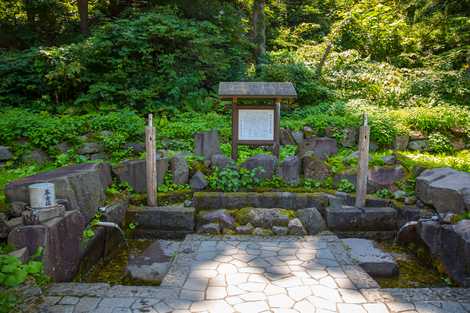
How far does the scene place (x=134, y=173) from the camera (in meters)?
7.34

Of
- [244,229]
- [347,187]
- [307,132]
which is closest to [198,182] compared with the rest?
[244,229]

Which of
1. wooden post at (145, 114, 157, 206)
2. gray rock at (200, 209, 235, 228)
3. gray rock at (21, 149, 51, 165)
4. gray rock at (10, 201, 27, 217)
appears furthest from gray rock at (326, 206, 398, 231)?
gray rock at (21, 149, 51, 165)

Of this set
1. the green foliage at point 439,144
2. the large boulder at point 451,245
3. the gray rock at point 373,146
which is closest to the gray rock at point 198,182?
the large boulder at point 451,245

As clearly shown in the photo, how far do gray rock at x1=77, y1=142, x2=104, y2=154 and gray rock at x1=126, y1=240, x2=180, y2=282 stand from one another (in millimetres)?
3588

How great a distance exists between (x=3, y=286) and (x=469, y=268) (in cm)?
512

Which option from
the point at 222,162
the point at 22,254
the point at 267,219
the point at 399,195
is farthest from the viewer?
the point at 222,162

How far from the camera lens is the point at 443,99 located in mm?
12383

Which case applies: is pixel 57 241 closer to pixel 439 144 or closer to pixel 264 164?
pixel 264 164

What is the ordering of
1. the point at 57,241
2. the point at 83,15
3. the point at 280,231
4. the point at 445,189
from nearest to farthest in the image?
1. the point at 57,241
2. the point at 445,189
3. the point at 280,231
4. the point at 83,15

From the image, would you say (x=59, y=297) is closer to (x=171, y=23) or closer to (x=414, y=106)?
(x=171, y=23)

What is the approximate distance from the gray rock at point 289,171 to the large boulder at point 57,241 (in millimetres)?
3880

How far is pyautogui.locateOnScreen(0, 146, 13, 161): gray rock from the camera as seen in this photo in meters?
8.19

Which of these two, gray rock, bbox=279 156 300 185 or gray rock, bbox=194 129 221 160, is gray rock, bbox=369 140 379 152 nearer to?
gray rock, bbox=279 156 300 185

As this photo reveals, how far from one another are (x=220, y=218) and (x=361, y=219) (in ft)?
7.99
